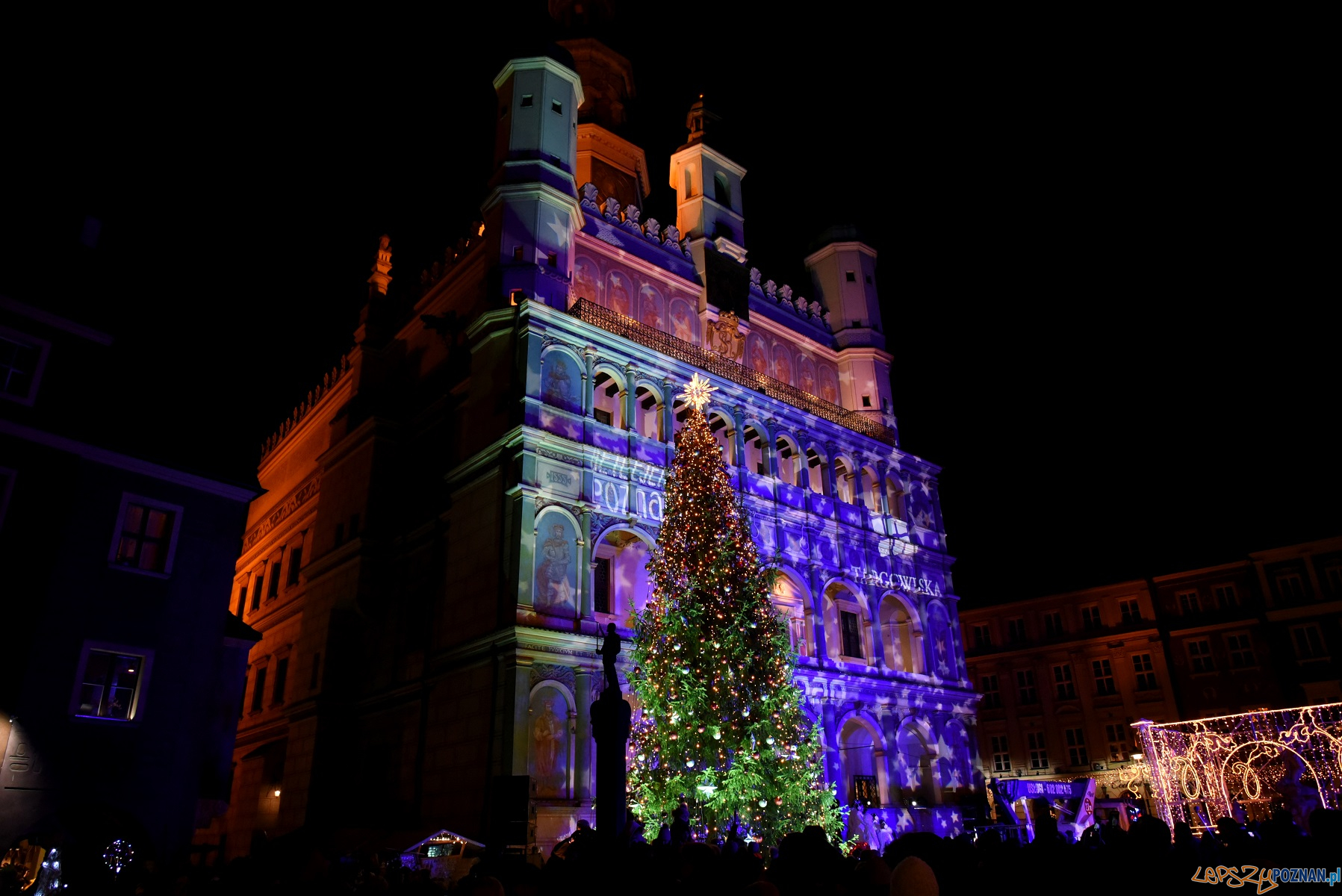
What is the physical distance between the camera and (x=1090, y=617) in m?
51.9

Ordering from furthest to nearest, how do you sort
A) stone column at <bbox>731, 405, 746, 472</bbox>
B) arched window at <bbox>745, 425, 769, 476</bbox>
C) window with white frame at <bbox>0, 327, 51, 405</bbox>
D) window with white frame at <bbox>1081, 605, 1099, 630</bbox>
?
window with white frame at <bbox>1081, 605, 1099, 630</bbox> → arched window at <bbox>745, 425, 769, 476</bbox> → stone column at <bbox>731, 405, 746, 472</bbox> → window with white frame at <bbox>0, 327, 51, 405</bbox>

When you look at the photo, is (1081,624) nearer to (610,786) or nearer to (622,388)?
(622,388)

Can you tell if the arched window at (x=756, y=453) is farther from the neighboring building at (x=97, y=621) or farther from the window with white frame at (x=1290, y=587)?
the window with white frame at (x=1290, y=587)

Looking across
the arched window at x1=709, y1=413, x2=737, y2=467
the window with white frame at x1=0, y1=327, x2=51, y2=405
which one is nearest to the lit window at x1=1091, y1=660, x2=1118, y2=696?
the arched window at x1=709, y1=413, x2=737, y2=467

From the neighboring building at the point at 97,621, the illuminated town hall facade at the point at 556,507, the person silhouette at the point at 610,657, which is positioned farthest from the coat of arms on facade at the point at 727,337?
the person silhouette at the point at 610,657

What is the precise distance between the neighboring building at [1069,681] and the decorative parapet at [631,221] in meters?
33.9

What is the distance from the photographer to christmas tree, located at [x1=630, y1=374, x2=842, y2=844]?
21000 millimetres

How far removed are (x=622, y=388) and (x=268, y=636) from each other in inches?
925

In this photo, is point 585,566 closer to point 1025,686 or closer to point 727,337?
point 727,337

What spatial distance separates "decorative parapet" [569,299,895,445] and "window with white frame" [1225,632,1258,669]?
23710mm

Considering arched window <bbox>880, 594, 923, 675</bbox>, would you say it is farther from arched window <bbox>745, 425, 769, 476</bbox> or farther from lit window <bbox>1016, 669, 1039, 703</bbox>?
lit window <bbox>1016, 669, 1039, 703</bbox>

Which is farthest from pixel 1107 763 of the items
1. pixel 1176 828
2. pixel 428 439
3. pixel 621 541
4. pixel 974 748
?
pixel 1176 828

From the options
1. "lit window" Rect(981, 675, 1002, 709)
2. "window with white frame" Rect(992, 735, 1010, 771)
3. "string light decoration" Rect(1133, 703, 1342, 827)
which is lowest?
→ "string light decoration" Rect(1133, 703, 1342, 827)

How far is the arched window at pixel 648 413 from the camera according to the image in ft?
107
